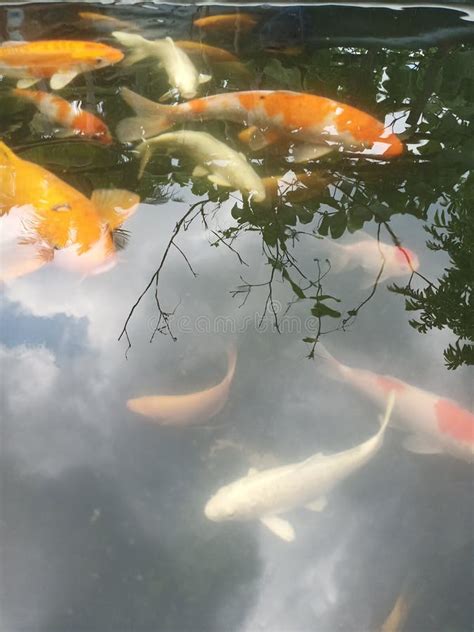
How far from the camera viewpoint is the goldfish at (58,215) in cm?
248

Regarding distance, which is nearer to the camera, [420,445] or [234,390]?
[420,445]

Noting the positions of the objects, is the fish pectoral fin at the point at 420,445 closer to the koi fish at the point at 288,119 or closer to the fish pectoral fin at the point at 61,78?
the koi fish at the point at 288,119

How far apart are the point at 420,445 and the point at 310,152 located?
1.79 meters

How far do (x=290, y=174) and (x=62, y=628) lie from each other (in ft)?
7.42

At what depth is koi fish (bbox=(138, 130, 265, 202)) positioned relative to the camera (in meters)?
2.83

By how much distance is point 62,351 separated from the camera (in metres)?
2.21

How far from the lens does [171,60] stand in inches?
148

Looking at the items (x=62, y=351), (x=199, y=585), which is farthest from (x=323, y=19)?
(x=199, y=585)

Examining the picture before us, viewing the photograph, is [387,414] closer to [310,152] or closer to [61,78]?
[310,152]

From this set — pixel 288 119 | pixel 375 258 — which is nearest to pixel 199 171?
pixel 288 119

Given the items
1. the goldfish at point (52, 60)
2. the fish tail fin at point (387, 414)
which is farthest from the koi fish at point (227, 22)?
the fish tail fin at point (387, 414)

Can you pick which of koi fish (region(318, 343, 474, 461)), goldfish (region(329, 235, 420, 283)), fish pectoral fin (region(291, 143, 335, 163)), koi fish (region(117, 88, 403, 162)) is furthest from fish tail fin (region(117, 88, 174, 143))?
koi fish (region(318, 343, 474, 461))

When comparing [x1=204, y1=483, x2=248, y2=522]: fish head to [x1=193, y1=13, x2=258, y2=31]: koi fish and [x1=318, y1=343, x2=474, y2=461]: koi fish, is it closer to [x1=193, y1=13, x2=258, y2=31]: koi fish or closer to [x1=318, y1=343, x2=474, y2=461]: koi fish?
[x1=318, y1=343, x2=474, y2=461]: koi fish

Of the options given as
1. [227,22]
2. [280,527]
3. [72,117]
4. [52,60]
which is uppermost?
[227,22]
